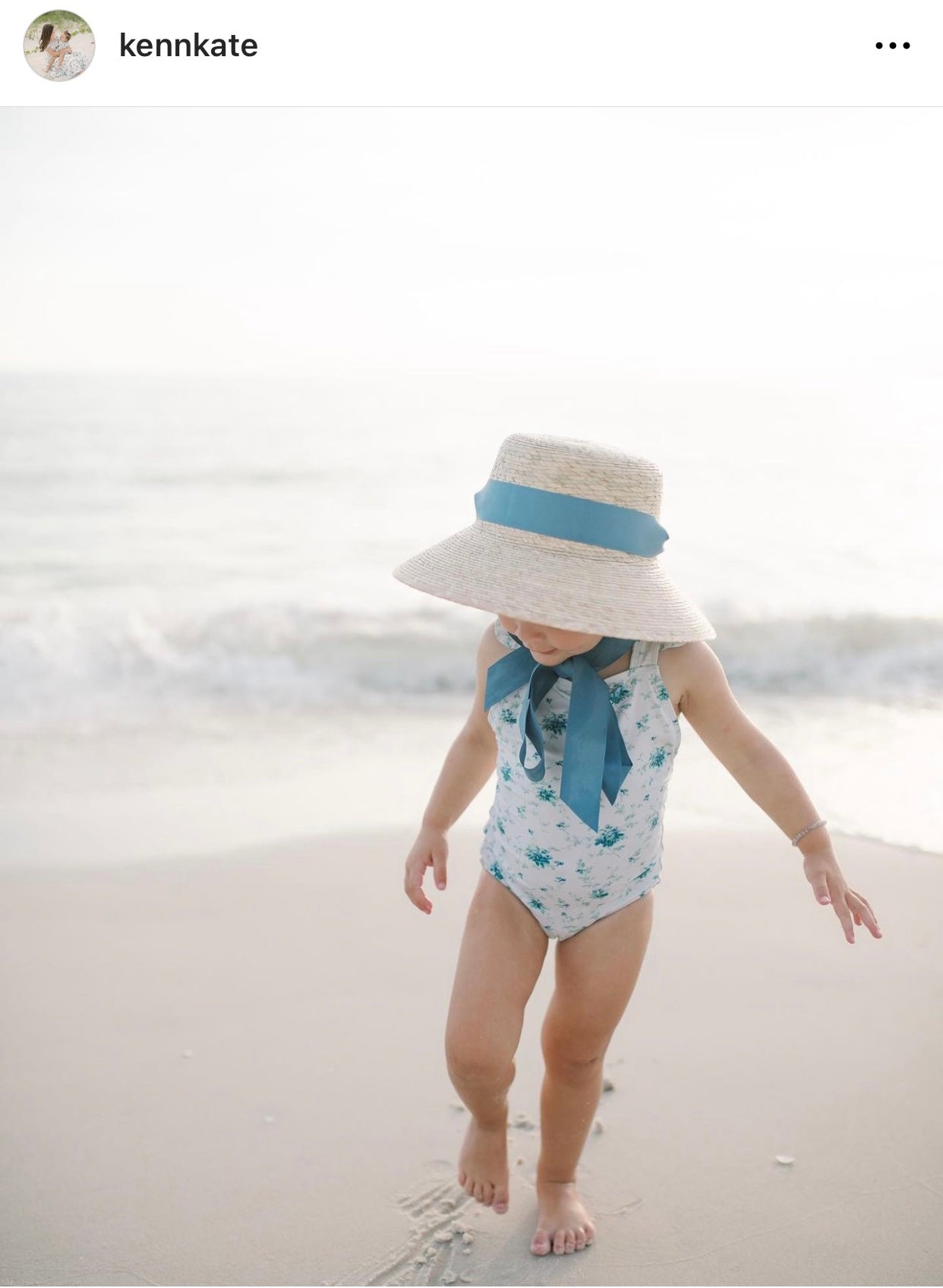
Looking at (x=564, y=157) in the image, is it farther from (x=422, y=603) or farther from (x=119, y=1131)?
(x=119, y=1131)

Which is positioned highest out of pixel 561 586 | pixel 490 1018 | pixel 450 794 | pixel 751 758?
pixel 561 586

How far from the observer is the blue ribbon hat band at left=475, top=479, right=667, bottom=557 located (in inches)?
84.9

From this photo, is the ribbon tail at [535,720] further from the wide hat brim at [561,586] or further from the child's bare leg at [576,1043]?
the child's bare leg at [576,1043]

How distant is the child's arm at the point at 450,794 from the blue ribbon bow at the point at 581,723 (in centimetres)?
17

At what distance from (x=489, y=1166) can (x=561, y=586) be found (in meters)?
1.19

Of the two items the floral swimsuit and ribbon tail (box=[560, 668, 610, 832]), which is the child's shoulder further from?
ribbon tail (box=[560, 668, 610, 832])

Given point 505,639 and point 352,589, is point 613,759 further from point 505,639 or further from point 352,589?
point 352,589

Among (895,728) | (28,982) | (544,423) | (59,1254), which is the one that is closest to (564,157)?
(544,423)

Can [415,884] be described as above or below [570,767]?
below

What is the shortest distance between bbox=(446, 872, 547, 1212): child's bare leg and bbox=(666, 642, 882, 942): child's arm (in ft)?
1.69

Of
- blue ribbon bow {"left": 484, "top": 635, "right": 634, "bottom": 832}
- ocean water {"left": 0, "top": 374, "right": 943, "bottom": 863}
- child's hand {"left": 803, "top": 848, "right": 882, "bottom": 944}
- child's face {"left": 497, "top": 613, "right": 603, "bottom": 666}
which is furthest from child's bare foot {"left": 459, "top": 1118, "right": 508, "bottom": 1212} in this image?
ocean water {"left": 0, "top": 374, "right": 943, "bottom": 863}

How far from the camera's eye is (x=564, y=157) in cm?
1064

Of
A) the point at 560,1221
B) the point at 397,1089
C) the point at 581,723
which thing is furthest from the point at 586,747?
the point at 397,1089

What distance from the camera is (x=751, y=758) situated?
2.30 m
